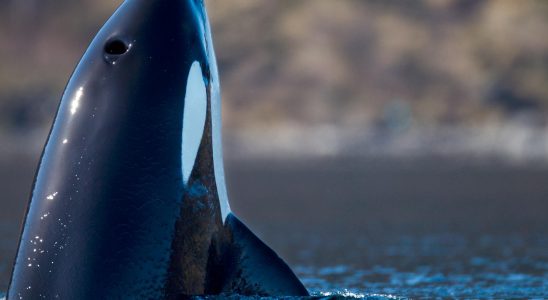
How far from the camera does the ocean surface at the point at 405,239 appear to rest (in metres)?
12.4

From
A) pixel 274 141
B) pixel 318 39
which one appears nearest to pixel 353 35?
pixel 318 39

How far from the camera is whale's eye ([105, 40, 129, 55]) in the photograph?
7.50m

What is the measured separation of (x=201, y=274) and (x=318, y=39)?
17261 cm

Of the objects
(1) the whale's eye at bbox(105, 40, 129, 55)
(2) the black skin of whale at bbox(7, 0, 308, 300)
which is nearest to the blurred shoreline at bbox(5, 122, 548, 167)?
(2) the black skin of whale at bbox(7, 0, 308, 300)

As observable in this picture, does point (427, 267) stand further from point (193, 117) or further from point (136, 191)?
point (136, 191)

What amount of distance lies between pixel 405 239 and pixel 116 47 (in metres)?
13.7

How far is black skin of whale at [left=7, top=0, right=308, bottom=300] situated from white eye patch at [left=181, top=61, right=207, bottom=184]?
0.11 ft

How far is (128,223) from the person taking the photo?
23.4 ft

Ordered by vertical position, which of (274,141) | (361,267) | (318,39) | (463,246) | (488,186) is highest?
(318,39)

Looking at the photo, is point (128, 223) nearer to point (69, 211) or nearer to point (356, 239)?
point (69, 211)

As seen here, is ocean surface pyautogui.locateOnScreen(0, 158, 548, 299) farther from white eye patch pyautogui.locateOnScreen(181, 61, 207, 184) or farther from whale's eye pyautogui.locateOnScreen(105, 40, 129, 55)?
whale's eye pyautogui.locateOnScreen(105, 40, 129, 55)

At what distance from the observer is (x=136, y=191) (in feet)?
23.7

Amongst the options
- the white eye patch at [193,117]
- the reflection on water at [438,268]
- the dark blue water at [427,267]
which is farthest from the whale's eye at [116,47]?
the reflection on water at [438,268]

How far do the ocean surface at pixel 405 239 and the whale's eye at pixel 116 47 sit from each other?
210 cm
